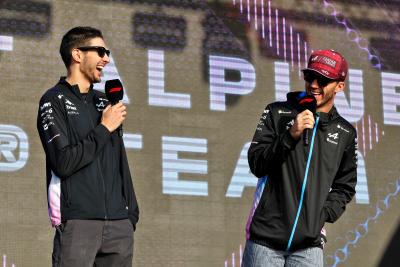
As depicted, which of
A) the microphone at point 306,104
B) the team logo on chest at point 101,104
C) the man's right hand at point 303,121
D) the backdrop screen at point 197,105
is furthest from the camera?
the backdrop screen at point 197,105

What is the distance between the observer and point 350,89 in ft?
21.0

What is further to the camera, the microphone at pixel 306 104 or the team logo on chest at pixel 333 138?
the team logo on chest at pixel 333 138

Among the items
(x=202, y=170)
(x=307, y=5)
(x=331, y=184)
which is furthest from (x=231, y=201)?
(x=331, y=184)

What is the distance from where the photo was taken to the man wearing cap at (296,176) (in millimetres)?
3406

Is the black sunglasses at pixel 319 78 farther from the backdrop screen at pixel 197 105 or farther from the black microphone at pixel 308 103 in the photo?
the backdrop screen at pixel 197 105

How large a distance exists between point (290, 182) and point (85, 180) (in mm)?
774

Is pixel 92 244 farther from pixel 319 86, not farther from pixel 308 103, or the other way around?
pixel 319 86

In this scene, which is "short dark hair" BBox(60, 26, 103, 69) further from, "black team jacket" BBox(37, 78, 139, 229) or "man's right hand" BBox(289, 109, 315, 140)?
"man's right hand" BBox(289, 109, 315, 140)

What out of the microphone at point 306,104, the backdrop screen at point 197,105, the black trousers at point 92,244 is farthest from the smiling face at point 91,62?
the backdrop screen at point 197,105

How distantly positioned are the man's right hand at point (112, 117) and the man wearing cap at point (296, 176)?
0.52 metres

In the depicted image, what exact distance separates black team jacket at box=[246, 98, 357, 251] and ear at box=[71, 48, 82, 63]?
2.51 feet

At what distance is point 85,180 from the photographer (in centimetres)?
A: 341

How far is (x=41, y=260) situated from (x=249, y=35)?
207 cm

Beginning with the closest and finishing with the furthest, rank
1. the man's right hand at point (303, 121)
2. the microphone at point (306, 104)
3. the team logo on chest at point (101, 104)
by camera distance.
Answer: the man's right hand at point (303, 121)
the microphone at point (306, 104)
the team logo on chest at point (101, 104)
